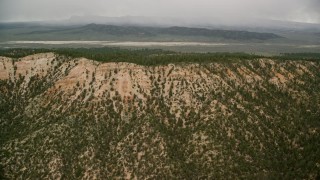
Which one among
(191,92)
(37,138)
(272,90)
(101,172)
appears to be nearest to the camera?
(101,172)

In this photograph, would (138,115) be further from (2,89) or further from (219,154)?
(2,89)

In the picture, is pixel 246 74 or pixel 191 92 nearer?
pixel 191 92

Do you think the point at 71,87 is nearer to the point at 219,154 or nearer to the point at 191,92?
the point at 191,92

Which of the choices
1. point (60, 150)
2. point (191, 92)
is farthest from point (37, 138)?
point (191, 92)

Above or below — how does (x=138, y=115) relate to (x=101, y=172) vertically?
above

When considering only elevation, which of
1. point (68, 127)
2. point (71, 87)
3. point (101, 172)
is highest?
point (71, 87)

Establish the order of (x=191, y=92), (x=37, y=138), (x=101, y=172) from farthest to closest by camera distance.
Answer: (x=191, y=92)
(x=37, y=138)
(x=101, y=172)

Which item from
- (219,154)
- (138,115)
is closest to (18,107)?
(138,115)
